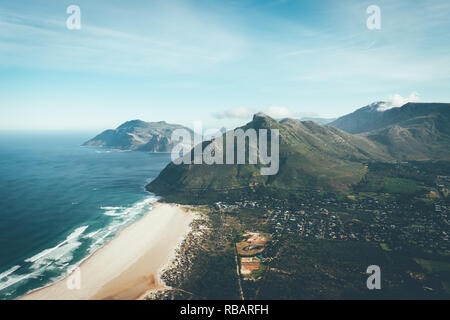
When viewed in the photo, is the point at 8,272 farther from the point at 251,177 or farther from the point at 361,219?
the point at 361,219

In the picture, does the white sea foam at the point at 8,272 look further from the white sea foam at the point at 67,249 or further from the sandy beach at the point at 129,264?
the sandy beach at the point at 129,264

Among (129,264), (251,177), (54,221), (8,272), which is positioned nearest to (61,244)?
(8,272)

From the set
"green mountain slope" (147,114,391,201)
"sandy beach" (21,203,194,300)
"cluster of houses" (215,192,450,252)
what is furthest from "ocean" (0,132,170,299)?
"cluster of houses" (215,192,450,252)

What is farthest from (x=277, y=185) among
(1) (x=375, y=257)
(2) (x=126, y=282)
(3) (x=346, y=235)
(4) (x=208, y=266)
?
(2) (x=126, y=282)

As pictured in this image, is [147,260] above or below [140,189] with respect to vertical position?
below

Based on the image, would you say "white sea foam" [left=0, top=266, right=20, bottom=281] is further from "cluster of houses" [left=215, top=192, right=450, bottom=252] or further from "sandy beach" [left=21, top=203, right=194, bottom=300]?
"cluster of houses" [left=215, top=192, right=450, bottom=252]

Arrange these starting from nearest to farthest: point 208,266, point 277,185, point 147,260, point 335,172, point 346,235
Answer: point 208,266 < point 147,260 < point 346,235 < point 277,185 < point 335,172
